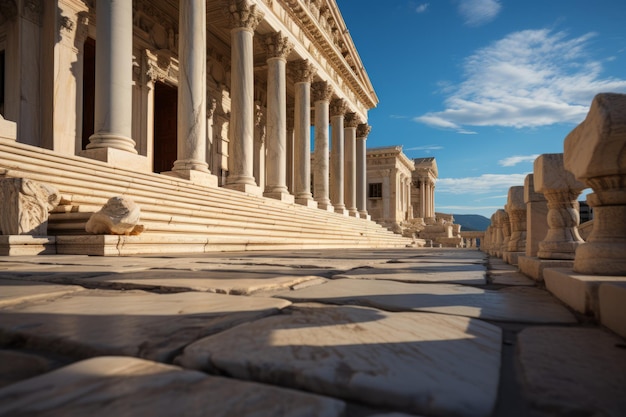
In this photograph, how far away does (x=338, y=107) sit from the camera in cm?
2188

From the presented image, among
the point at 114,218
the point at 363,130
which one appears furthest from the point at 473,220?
the point at 114,218

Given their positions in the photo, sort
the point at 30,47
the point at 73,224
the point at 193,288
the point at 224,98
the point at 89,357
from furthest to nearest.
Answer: the point at 224,98
the point at 30,47
the point at 73,224
the point at 193,288
the point at 89,357

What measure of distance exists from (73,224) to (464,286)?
212 inches

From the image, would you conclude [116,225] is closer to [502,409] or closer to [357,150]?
[502,409]

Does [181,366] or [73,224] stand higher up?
[73,224]

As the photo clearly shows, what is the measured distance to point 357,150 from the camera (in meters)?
25.7

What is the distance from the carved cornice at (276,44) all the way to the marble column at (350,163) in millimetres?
8732

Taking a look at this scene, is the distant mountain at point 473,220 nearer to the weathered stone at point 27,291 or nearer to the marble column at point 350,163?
the marble column at point 350,163

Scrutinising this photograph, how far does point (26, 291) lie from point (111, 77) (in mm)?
8008

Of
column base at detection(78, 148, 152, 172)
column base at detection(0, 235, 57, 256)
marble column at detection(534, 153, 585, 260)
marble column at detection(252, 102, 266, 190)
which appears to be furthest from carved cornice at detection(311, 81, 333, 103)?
marble column at detection(534, 153, 585, 260)

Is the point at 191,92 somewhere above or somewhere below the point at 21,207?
above

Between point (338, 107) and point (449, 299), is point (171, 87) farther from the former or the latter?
point (449, 299)

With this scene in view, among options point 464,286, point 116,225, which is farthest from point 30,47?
point 464,286

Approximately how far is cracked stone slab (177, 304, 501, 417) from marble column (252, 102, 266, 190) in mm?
20182
